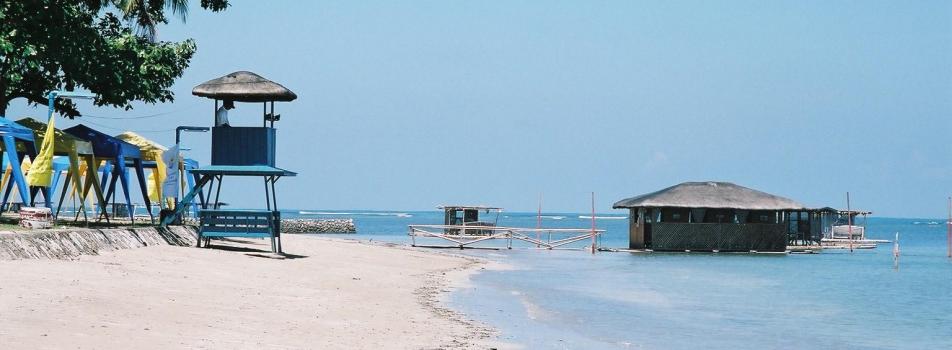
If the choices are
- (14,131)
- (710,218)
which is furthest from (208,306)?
(710,218)

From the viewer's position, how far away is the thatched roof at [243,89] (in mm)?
20875

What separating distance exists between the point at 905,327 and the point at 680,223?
23634 mm

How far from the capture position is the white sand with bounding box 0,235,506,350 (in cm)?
873

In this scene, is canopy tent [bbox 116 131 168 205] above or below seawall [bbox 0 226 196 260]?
above

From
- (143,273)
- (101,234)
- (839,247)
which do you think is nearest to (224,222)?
(101,234)

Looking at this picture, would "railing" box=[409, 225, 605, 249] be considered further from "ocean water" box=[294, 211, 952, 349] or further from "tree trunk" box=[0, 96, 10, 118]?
"tree trunk" box=[0, 96, 10, 118]

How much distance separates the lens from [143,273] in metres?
14.0

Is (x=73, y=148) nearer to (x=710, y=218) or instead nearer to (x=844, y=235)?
(x=710, y=218)

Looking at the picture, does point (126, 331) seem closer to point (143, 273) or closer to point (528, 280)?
point (143, 273)

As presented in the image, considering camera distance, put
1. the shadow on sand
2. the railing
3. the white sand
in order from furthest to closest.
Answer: the railing, the shadow on sand, the white sand

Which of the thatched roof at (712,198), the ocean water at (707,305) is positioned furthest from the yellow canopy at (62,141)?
the thatched roof at (712,198)

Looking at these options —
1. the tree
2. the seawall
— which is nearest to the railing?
the tree

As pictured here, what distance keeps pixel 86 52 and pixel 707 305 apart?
14.1m

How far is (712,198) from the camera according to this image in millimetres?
40281
